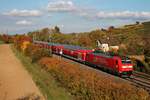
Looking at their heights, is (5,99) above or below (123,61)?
below

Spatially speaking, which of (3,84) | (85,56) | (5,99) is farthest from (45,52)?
(5,99)

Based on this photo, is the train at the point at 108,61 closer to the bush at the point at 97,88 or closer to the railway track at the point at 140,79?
the railway track at the point at 140,79

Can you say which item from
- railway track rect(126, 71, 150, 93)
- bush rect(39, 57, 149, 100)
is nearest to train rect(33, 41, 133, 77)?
railway track rect(126, 71, 150, 93)

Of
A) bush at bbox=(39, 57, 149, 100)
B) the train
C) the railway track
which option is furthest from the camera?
the train

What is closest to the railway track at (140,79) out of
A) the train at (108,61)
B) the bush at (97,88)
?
the train at (108,61)

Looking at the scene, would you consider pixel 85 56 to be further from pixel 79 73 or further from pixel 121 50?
pixel 79 73

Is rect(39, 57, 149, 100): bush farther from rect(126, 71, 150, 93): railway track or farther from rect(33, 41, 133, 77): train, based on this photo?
rect(33, 41, 133, 77): train

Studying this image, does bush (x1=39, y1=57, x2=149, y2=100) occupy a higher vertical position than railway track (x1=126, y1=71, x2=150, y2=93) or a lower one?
higher

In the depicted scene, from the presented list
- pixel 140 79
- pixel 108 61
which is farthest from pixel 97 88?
pixel 108 61

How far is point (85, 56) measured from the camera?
5203cm

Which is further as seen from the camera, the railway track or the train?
the train

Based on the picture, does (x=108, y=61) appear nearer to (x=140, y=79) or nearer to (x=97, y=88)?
(x=140, y=79)

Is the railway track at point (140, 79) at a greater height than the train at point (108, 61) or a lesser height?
lesser

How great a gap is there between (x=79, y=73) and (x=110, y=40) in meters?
55.2
